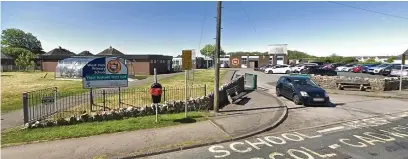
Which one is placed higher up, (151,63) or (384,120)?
(151,63)

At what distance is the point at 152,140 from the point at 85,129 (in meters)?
2.31

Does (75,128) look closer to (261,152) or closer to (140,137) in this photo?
(140,137)

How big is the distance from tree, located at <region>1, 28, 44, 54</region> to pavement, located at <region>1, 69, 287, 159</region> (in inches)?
3819

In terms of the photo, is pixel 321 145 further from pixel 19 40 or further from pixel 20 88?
pixel 19 40

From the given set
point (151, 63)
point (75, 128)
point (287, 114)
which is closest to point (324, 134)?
point (287, 114)

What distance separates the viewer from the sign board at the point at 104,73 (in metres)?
10.0

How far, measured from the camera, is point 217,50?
369 inches

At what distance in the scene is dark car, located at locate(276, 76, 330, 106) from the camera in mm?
11547

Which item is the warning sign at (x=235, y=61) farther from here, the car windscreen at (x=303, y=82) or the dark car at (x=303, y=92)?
the car windscreen at (x=303, y=82)

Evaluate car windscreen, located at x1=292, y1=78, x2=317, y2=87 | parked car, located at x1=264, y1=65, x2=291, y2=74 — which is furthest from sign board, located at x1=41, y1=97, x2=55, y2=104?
parked car, located at x1=264, y1=65, x2=291, y2=74

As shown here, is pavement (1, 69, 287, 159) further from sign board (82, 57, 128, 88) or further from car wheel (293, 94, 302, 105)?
sign board (82, 57, 128, 88)

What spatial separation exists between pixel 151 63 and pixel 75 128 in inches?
1254

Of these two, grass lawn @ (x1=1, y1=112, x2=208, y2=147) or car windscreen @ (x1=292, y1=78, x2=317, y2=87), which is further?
car windscreen @ (x1=292, y1=78, x2=317, y2=87)

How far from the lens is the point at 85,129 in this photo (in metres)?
7.07
